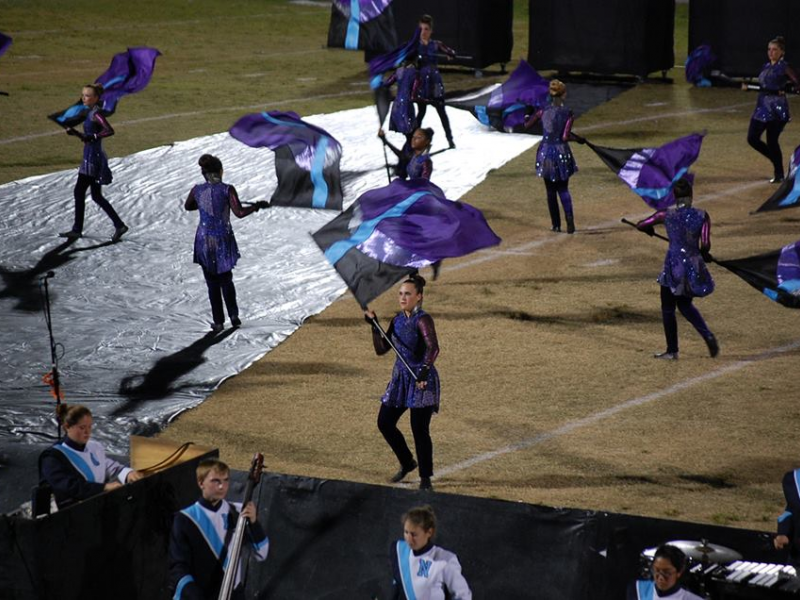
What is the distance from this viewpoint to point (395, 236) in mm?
10812

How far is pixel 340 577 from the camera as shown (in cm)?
805

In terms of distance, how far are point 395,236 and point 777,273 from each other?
3.34 m

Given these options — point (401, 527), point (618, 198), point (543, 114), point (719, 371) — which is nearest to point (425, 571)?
point (401, 527)

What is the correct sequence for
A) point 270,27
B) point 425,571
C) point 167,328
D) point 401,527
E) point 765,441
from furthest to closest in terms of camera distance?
point 270,27
point 167,328
point 765,441
point 401,527
point 425,571

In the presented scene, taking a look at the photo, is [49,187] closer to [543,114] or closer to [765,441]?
[543,114]

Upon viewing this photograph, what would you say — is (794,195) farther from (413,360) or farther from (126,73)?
(126,73)

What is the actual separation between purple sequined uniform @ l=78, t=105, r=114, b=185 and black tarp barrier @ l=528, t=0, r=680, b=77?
12352 mm

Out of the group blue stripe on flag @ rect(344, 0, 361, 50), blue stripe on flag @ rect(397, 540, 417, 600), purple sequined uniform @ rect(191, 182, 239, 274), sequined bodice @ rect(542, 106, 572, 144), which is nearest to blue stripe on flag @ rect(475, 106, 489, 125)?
sequined bodice @ rect(542, 106, 572, 144)

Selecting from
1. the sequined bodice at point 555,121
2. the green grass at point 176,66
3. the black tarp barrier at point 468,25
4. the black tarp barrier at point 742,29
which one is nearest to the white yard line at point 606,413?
the sequined bodice at point 555,121

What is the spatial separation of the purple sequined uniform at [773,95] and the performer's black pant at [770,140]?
9 centimetres

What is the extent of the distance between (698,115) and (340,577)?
1683 centimetres

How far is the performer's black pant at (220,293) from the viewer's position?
13.3 m

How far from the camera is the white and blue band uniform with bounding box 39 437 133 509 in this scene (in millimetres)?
7938

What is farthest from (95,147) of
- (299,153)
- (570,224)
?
(570,224)
